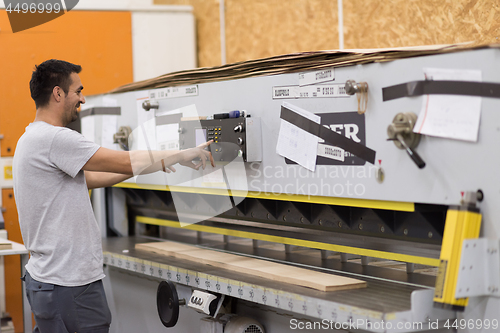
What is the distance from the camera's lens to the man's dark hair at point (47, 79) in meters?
1.81

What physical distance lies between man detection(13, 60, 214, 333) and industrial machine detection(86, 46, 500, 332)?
1.05 feet

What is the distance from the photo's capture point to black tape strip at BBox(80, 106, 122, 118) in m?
2.64

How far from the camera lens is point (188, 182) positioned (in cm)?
223

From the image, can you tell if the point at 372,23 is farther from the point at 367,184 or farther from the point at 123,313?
the point at 123,313

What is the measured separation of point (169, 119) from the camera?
2279mm

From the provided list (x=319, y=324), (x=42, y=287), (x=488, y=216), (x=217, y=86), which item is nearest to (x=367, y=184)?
(x=488, y=216)

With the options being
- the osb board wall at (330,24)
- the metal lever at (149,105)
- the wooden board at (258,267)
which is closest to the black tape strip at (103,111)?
the metal lever at (149,105)

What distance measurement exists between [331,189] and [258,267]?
14.6 inches

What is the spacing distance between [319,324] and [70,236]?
2.79 ft

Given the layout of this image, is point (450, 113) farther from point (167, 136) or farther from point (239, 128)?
point (167, 136)

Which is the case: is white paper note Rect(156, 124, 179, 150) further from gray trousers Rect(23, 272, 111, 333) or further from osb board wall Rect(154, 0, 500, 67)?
osb board wall Rect(154, 0, 500, 67)

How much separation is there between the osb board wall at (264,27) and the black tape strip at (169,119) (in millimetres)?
1192

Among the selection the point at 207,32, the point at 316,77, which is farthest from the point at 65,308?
the point at 207,32

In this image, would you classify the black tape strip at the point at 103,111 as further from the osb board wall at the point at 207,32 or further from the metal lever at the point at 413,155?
the metal lever at the point at 413,155
